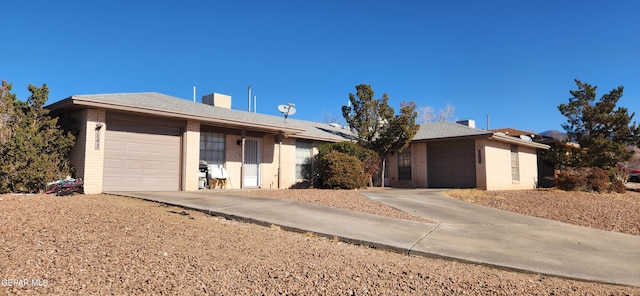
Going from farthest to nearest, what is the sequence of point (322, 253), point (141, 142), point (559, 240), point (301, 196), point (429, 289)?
point (141, 142), point (301, 196), point (559, 240), point (322, 253), point (429, 289)

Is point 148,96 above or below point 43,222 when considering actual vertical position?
above

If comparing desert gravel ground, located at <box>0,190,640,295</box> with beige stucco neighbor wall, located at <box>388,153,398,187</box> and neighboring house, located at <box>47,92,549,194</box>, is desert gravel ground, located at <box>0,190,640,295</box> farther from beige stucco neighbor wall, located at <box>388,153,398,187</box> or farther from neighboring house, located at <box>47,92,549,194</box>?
beige stucco neighbor wall, located at <box>388,153,398,187</box>

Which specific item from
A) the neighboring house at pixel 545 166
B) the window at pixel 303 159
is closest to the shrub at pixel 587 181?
the neighboring house at pixel 545 166

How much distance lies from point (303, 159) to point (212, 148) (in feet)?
15.3

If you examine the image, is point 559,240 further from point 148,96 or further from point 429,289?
point 148,96

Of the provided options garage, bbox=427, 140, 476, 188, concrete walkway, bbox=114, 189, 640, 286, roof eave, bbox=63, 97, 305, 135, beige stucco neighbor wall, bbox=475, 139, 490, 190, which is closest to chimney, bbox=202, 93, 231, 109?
roof eave, bbox=63, 97, 305, 135

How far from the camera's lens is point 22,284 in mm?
3744

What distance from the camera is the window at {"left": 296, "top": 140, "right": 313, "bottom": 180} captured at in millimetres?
18922

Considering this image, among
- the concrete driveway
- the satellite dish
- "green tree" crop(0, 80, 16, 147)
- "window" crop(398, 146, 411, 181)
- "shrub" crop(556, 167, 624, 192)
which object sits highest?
the satellite dish

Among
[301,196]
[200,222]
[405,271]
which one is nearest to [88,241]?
[200,222]

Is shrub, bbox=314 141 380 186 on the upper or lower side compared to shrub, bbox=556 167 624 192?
upper

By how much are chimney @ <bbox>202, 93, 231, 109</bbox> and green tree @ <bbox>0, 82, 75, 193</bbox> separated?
8073 millimetres

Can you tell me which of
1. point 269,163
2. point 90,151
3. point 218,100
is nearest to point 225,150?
point 269,163

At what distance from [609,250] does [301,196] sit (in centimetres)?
740
